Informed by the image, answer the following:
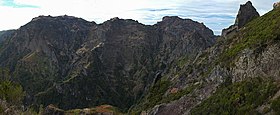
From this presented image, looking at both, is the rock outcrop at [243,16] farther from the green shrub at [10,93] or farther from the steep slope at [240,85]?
the green shrub at [10,93]

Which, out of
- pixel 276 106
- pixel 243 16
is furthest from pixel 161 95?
pixel 276 106

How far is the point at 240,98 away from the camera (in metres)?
66.4

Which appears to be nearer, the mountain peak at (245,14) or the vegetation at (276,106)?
the vegetation at (276,106)

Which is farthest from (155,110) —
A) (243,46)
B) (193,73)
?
(243,46)

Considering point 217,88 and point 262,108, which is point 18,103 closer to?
point 217,88

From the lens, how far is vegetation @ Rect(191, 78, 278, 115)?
60531 mm

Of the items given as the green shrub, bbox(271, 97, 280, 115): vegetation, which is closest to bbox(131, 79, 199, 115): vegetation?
the green shrub

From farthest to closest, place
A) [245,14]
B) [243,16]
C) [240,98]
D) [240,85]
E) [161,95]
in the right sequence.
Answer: [245,14], [243,16], [161,95], [240,85], [240,98]

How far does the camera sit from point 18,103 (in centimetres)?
11194

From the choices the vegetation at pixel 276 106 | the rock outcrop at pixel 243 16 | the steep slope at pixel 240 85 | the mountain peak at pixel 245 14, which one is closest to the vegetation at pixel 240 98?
the steep slope at pixel 240 85

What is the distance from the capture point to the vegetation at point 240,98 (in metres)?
60.5

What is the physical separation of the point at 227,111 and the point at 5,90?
213 feet

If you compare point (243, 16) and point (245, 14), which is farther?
point (245, 14)

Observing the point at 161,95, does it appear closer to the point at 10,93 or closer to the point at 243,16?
the point at 243,16
